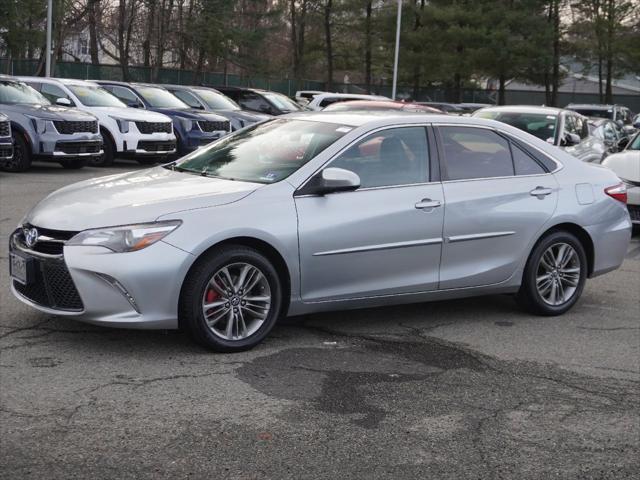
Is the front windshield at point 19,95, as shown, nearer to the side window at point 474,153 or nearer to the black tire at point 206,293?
the side window at point 474,153

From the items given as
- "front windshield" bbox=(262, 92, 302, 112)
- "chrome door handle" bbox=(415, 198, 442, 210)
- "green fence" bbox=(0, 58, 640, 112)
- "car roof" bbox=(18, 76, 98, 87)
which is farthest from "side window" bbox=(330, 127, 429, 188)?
"green fence" bbox=(0, 58, 640, 112)

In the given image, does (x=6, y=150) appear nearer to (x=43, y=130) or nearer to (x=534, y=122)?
(x=43, y=130)

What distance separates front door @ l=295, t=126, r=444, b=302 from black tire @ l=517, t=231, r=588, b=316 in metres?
0.92

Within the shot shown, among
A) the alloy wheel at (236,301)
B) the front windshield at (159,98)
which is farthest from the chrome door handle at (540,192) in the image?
the front windshield at (159,98)

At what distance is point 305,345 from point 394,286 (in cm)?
75

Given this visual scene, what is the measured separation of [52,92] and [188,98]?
4417 mm

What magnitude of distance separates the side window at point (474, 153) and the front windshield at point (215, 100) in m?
16.5

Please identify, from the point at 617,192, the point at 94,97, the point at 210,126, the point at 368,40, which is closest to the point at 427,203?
the point at 617,192

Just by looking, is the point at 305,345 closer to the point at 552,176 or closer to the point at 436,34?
the point at 552,176

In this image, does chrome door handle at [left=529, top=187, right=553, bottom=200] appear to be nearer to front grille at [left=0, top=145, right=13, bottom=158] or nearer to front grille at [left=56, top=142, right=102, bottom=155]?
front grille at [left=0, top=145, right=13, bottom=158]

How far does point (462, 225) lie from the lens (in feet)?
23.4

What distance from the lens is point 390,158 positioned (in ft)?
22.9

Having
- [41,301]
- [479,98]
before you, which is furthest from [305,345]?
[479,98]

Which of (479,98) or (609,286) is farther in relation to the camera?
(479,98)
